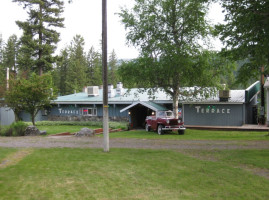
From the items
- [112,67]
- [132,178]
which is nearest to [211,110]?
[132,178]

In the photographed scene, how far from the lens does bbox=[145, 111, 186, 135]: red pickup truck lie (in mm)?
21312

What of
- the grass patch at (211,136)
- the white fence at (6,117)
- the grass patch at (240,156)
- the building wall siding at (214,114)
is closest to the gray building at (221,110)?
the building wall siding at (214,114)

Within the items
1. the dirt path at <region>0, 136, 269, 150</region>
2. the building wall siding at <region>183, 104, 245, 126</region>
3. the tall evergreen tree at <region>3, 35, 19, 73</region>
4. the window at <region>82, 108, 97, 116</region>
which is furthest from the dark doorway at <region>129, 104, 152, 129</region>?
the tall evergreen tree at <region>3, 35, 19, 73</region>

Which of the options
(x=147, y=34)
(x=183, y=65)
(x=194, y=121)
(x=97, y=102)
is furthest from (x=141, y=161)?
(x=97, y=102)

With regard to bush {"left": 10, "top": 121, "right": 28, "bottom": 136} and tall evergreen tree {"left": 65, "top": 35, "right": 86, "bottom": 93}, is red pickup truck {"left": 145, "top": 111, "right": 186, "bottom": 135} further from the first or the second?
tall evergreen tree {"left": 65, "top": 35, "right": 86, "bottom": 93}

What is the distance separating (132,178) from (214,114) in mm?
21255

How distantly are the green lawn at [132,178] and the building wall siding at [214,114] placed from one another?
646 inches

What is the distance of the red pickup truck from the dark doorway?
228 inches

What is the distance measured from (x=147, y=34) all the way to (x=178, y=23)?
2574 millimetres

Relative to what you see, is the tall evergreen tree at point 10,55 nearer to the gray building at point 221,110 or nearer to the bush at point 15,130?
the bush at point 15,130

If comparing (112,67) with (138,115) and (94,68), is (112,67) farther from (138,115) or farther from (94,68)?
(138,115)

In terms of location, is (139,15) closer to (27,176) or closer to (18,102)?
(18,102)

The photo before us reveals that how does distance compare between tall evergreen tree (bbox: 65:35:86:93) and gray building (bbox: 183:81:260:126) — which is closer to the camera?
gray building (bbox: 183:81:260:126)

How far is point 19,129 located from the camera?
22.3 meters
